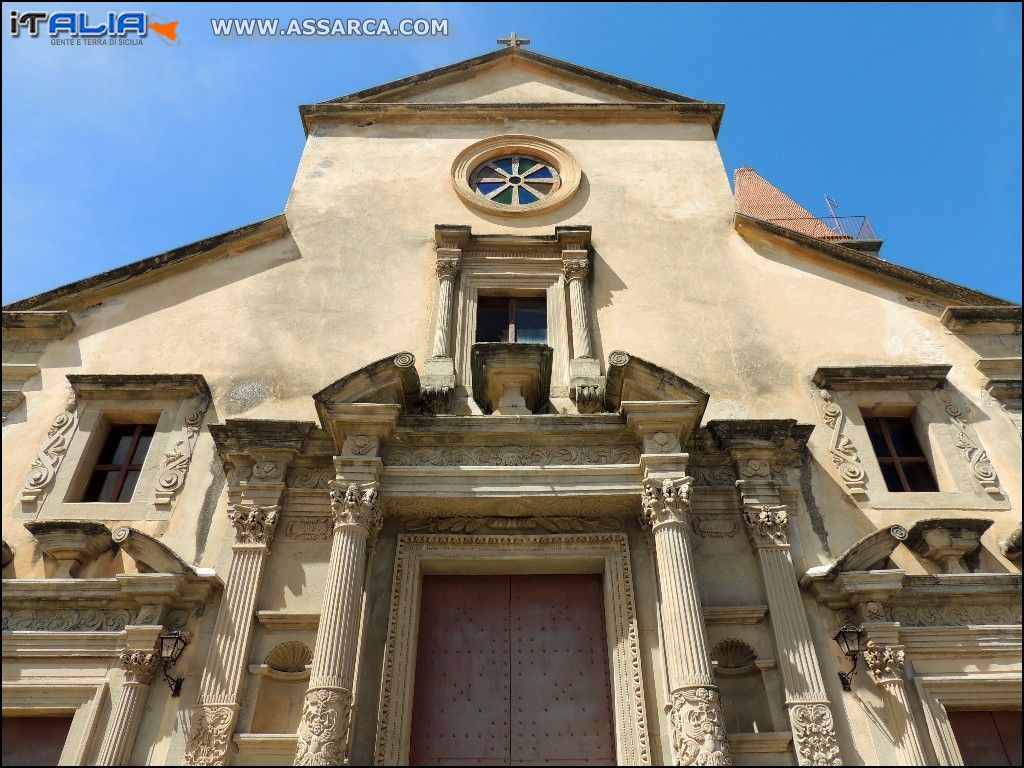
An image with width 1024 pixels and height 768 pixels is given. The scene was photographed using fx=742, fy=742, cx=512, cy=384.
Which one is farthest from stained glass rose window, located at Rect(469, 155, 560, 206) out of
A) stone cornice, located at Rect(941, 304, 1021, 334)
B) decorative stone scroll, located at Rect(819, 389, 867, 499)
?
stone cornice, located at Rect(941, 304, 1021, 334)

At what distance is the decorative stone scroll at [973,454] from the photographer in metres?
9.54

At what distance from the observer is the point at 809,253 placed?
40.1 feet

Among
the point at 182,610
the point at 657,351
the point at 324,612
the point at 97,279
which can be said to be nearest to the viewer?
the point at 324,612

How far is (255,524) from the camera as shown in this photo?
8.91m

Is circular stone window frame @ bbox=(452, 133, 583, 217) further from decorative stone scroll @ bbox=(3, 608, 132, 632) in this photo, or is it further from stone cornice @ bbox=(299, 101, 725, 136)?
decorative stone scroll @ bbox=(3, 608, 132, 632)

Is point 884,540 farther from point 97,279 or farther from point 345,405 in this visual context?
point 97,279

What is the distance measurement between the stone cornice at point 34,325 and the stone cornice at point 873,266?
10.9 metres

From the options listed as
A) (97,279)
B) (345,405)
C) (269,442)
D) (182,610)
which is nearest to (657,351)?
(345,405)

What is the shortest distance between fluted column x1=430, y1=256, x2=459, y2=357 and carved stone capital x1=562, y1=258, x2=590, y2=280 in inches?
68.7

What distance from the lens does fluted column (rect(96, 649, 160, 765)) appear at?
7.57 m

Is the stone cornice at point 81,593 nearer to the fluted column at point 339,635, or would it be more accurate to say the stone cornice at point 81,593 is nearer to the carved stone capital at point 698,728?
the fluted column at point 339,635

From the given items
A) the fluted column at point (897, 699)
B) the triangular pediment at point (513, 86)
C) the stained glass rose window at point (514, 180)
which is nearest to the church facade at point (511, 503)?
the fluted column at point (897, 699)

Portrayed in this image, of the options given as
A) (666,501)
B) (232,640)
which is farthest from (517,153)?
(232,640)

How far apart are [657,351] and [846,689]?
5.00 metres
